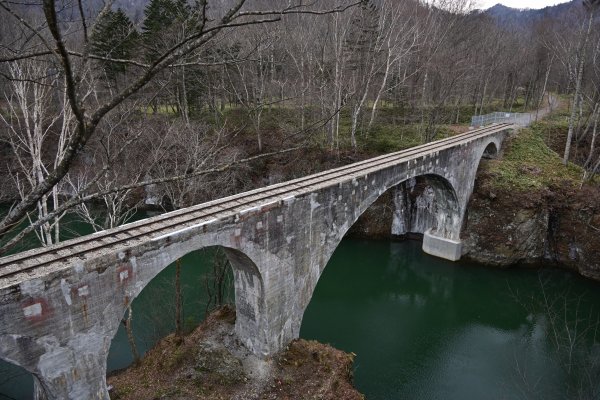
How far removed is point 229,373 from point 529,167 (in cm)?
2377

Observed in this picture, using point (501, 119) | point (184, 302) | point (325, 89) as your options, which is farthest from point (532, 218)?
point (184, 302)

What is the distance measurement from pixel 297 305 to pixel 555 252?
1876 centimetres

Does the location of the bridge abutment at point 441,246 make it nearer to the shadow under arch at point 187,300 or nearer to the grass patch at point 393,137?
the grass patch at point 393,137

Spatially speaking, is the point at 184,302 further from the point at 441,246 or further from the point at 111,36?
the point at 441,246

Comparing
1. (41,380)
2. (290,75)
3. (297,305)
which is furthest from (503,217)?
(41,380)

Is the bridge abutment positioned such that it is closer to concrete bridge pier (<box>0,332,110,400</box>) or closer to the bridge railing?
the bridge railing

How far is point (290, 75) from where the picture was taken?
1334 inches

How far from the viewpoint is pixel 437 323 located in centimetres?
2098

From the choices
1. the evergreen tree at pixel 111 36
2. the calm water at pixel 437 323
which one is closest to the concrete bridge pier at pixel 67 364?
the evergreen tree at pixel 111 36

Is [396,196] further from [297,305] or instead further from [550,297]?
[297,305]

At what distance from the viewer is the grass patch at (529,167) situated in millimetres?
25438

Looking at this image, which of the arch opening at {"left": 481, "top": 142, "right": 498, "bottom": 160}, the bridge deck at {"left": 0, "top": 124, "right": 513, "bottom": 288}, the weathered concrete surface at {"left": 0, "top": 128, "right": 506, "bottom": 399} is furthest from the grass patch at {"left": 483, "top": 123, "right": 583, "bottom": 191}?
the bridge deck at {"left": 0, "top": 124, "right": 513, "bottom": 288}

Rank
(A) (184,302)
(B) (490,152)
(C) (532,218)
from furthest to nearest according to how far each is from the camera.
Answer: (B) (490,152) < (C) (532,218) < (A) (184,302)

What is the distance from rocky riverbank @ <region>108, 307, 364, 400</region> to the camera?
1238cm
